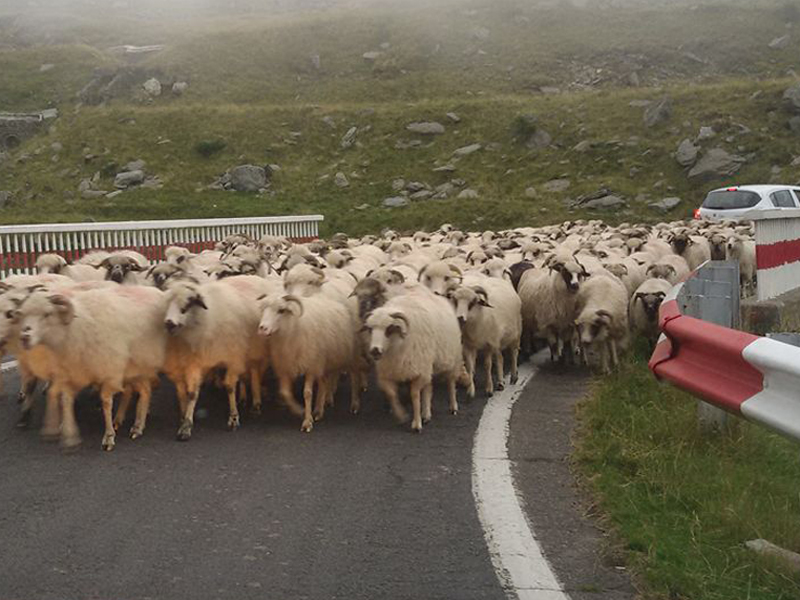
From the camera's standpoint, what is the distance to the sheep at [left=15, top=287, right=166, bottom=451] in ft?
24.3

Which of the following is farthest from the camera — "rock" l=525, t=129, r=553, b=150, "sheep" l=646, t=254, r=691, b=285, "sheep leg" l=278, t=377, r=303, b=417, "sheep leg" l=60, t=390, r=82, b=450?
"rock" l=525, t=129, r=553, b=150

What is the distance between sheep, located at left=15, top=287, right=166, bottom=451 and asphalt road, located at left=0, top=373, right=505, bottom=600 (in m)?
0.39

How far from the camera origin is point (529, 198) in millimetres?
36188

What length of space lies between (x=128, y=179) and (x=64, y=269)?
27.8 meters

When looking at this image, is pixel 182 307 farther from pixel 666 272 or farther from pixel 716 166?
pixel 716 166

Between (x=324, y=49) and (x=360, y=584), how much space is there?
193ft

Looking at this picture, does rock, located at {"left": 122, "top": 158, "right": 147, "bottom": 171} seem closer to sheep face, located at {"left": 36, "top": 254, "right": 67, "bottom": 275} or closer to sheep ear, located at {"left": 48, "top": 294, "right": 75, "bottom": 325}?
sheep face, located at {"left": 36, "top": 254, "right": 67, "bottom": 275}

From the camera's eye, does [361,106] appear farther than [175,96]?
No

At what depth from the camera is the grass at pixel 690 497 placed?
4.38 m

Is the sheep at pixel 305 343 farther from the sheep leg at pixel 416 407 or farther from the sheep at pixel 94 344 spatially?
the sheep at pixel 94 344

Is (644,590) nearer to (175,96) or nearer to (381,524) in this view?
(381,524)

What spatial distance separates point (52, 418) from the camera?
8.13 metres

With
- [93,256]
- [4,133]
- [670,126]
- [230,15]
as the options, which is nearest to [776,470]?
[93,256]

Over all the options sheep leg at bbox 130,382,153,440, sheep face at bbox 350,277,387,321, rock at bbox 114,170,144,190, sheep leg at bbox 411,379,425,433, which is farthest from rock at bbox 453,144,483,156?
sheep leg at bbox 130,382,153,440
